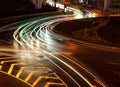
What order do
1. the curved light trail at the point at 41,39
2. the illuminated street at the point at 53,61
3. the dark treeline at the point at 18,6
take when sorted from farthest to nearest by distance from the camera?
the dark treeline at the point at 18,6 < the curved light trail at the point at 41,39 < the illuminated street at the point at 53,61

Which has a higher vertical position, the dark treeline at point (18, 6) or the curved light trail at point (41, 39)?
the dark treeline at point (18, 6)

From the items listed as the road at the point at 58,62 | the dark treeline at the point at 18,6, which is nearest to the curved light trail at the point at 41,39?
the road at the point at 58,62

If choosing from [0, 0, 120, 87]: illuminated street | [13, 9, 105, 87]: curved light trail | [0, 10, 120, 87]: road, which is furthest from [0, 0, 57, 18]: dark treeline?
[0, 10, 120, 87]: road

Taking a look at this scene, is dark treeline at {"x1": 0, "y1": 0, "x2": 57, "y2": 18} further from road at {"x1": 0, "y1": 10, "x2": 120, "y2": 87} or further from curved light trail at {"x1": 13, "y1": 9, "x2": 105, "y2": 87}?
road at {"x1": 0, "y1": 10, "x2": 120, "y2": 87}

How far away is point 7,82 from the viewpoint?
26.9 m

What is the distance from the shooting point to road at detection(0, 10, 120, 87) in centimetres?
2809

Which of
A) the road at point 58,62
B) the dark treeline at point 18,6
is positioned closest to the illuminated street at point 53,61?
the road at point 58,62

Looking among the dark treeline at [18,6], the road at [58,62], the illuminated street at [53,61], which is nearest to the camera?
the illuminated street at [53,61]

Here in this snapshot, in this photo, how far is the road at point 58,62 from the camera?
92.2ft

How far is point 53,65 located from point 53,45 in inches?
435

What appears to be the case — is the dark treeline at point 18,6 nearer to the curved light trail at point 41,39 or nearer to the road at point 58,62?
the curved light trail at point 41,39

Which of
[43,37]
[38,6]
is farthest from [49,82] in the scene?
[38,6]

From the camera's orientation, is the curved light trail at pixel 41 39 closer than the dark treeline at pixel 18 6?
Yes

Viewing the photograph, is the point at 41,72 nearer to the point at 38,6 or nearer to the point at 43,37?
the point at 43,37
